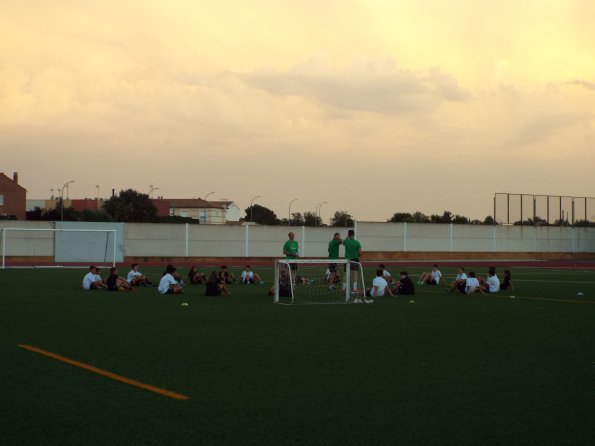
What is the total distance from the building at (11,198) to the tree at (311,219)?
47.3 metres

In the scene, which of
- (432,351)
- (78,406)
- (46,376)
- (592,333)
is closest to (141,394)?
(78,406)

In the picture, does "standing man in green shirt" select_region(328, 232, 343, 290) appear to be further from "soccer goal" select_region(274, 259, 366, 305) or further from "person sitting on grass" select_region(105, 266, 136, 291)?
"person sitting on grass" select_region(105, 266, 136, 291)

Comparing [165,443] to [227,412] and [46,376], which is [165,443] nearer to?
[227,412]

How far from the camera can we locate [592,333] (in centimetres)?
1441

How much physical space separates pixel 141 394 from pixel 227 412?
1284 mm

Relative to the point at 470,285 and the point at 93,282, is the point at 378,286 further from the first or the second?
the point at 93,282

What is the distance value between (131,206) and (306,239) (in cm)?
7975

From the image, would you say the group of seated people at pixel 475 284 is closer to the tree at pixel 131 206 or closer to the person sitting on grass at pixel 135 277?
the person sitting on grass at pixel 135 277

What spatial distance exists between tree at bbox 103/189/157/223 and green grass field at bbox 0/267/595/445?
11442cm

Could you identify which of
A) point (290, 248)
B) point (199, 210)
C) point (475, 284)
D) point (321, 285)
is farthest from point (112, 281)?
point (199, 210)

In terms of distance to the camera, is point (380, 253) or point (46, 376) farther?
point (380, 253)

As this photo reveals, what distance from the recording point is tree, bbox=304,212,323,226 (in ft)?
452

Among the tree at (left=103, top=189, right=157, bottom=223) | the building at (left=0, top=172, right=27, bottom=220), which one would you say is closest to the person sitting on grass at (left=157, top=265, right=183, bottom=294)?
the building at (left=0, top=172, right=27, bottom=220)

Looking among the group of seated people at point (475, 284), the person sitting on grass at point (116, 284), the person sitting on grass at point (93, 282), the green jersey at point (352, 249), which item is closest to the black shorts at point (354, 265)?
the green jersey at point (352, 249)
